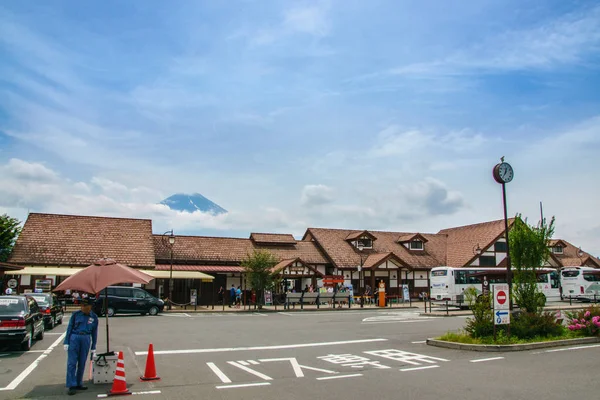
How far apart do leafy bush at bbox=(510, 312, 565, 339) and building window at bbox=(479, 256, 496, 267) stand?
33.7 m

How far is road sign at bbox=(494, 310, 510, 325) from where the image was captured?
14602mm

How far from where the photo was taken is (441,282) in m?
37.0

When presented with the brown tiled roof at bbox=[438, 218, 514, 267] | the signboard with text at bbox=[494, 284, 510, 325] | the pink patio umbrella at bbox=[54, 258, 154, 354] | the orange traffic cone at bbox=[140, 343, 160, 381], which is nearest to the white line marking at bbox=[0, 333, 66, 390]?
the pink patio umbrella at bbox=[54, 258, 154, 354]

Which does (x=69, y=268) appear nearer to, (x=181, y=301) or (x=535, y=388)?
(x=181, y=301)

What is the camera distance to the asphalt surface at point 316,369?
9.17 m

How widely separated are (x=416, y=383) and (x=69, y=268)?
3148 cm

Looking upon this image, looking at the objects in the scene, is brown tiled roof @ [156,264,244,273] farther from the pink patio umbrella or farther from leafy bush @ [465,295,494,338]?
the pink patio umbrella

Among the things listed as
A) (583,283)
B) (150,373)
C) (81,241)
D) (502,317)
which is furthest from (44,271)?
(583,283)

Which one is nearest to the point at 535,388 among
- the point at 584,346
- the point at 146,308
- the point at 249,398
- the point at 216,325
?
the point at 249,398

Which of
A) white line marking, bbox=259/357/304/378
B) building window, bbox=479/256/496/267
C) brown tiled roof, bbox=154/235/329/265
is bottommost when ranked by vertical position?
white line marking, bbox=259/357/304/378

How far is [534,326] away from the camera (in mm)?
15391

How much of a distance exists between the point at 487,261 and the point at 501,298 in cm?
3649

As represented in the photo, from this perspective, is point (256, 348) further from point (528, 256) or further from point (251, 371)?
point (528, 256)

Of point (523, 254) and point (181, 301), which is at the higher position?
point (523, 254)
